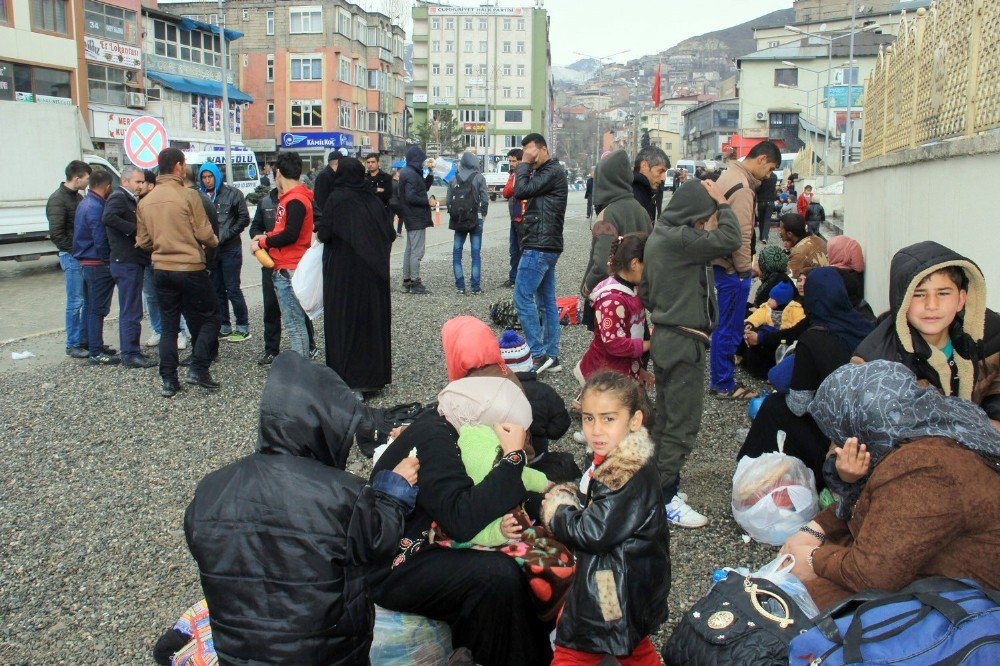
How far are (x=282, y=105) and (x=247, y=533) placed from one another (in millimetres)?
64305

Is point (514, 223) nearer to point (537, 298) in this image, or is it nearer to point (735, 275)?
point (537, 298)

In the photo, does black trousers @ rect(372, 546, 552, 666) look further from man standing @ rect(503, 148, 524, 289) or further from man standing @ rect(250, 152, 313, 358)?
man standing @ rect(503, 148, 524, 289)

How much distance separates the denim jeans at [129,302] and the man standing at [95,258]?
0.21 meters

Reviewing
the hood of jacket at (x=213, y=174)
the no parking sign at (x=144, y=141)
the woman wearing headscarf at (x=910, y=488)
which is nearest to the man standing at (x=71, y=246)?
the no parking sign at (x=144, y=141)

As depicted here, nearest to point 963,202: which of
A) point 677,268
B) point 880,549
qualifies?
point 677,268

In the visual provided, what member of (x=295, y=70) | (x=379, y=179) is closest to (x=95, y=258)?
(x=379, y=179)

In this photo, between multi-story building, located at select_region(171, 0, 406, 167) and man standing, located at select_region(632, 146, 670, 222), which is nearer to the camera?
man standing, located at select_region(632, 146, 670, 222)

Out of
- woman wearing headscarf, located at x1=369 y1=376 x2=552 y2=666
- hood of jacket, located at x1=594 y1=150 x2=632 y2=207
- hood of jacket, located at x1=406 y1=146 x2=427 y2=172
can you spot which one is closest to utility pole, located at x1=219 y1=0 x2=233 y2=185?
hood of jacket, located at x1=406 y1=146 x2=427 y2=172

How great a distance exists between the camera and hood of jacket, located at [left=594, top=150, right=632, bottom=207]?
6.91 meters

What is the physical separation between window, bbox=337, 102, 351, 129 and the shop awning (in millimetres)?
14240

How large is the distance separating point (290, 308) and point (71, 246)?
3094 millimetres

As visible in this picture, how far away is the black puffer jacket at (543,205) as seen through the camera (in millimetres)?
7426

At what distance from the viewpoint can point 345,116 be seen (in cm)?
→ 6450

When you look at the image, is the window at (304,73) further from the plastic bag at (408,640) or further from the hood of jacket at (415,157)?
the plastic bag at (408,640)
